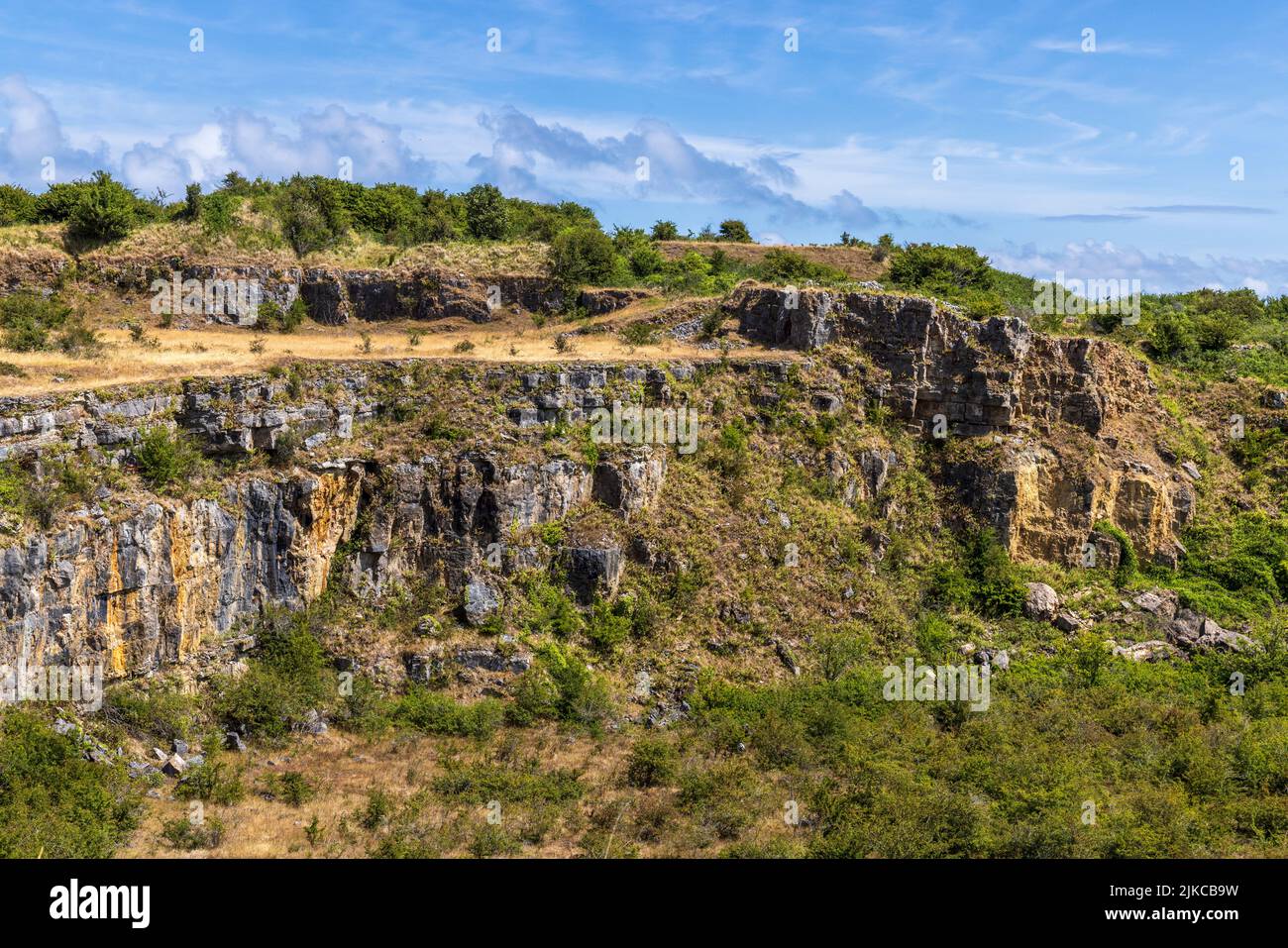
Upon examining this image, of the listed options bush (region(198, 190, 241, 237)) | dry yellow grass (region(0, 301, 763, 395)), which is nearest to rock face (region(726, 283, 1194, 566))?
dry yellow grass (region(0, 301, 763, 395))

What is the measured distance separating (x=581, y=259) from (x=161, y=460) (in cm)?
2059

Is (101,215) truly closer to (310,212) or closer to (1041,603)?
(310,212)

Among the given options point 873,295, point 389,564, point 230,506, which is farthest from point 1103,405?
point 230,506

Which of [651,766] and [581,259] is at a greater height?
[581,259]

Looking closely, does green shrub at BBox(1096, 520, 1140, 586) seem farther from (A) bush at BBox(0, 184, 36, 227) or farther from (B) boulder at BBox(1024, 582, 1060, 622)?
(A) bush at BBox(0, 184, 36, 227)

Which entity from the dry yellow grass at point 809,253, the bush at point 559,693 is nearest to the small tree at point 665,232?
the dry yellow grass at point 809,253

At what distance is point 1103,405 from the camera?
33469 millimetres

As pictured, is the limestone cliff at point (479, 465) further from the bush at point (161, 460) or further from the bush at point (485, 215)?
the bush at point (485, 215)

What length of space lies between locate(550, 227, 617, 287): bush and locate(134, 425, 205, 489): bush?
745 inches

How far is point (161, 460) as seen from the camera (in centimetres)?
2386

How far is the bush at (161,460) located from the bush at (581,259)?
745 inches

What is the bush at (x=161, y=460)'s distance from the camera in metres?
23.8

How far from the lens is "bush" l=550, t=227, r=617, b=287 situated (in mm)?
40469

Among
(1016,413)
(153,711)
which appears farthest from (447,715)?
(1016,413)
